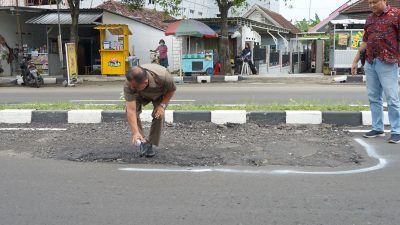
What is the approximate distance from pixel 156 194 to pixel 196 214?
0.62 metres

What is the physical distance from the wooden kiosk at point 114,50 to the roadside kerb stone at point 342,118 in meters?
14.4

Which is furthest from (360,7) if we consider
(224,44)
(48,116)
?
(48,116)

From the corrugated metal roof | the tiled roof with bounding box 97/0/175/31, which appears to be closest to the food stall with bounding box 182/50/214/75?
the corrugated metal roof

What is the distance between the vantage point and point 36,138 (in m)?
6.85

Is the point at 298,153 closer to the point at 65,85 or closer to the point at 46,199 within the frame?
the point at 46,199

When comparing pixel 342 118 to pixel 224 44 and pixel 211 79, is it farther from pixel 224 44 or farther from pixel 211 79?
pixel 224 44

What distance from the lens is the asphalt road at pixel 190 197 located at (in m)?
3.80

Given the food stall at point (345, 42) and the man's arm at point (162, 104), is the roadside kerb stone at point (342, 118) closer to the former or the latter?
the man's arm at point (162, 104)

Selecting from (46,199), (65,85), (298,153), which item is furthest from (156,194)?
(65,85)

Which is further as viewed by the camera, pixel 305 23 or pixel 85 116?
pixel 305 23

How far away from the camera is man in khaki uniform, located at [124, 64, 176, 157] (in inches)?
191

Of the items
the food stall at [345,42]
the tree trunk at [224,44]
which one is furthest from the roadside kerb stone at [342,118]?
the food stall at [345,42]

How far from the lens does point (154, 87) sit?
5199mm

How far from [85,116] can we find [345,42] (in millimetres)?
14737
